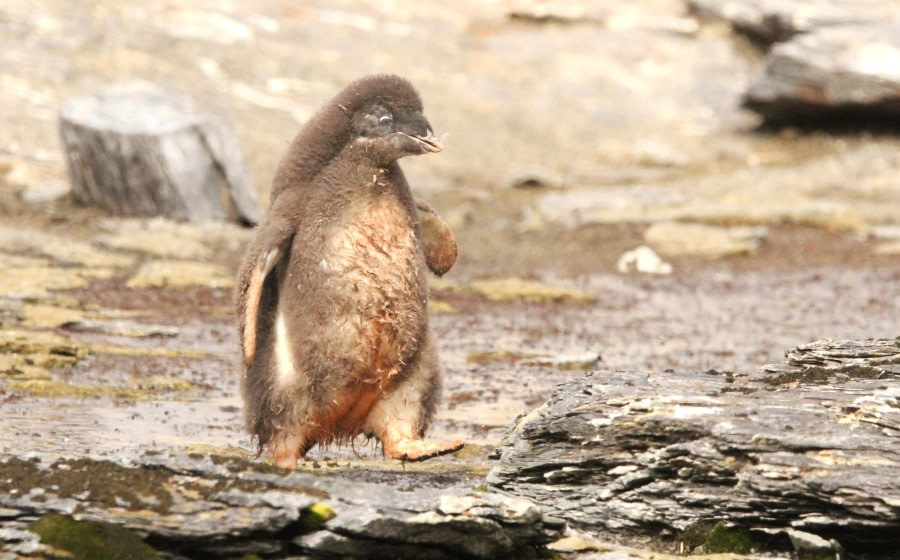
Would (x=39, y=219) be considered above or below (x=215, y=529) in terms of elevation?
below

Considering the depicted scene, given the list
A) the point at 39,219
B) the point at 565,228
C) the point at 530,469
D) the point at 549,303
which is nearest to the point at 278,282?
the point at 530,469

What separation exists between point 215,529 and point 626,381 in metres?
1.76

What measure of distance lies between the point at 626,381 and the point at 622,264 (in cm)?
863

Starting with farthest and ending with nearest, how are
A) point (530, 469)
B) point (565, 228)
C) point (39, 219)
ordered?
point (565, 228), point (39, 219), point (530, 469)

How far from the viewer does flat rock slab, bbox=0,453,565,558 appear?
378cm

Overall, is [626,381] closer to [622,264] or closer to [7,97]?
[622,264]

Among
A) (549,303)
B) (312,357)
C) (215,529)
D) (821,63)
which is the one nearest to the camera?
(215,529)

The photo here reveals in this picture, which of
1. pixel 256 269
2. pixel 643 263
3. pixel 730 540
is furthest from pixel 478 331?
pixel 730 540

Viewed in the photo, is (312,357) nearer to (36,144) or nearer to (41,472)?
(41,472)

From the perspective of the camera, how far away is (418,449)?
532 cm

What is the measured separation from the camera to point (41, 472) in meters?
4.00

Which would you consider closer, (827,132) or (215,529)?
(215,529)

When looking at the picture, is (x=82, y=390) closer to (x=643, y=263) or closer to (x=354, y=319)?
(x=354, y=319)

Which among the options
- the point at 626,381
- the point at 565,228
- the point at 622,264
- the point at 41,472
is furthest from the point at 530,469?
the point at 565,228
